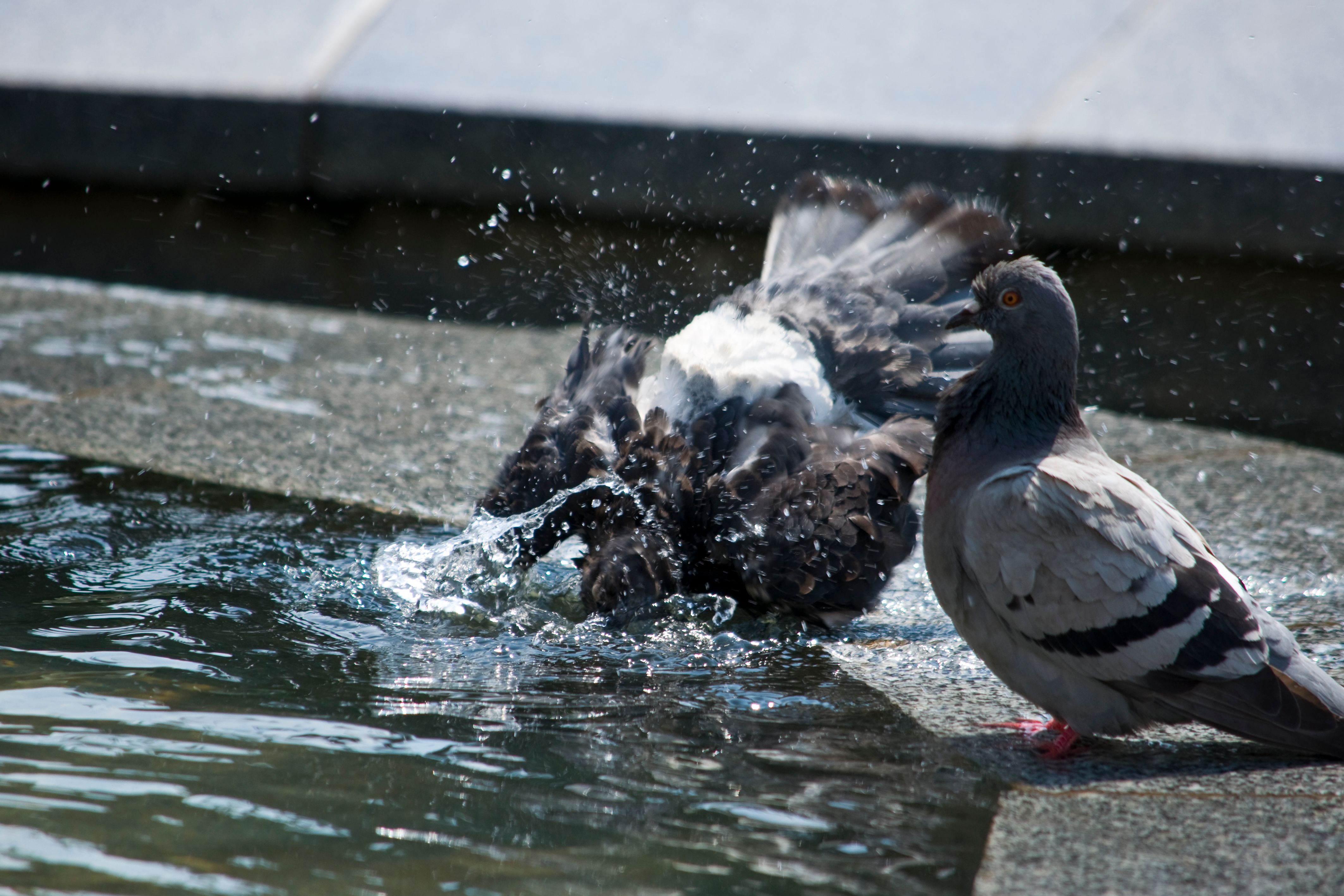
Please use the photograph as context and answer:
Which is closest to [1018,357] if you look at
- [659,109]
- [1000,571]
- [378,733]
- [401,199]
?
[1000,571]

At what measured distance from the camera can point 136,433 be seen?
4383 mm

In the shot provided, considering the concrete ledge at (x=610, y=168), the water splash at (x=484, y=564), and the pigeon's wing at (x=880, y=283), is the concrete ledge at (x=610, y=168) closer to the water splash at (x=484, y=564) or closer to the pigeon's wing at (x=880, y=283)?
the pigeon's wing at (x=880, y=283)

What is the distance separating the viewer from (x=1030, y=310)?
105 inches

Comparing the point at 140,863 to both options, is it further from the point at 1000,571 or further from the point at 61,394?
the point at 61,394

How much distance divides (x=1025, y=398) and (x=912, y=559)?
3.67ft

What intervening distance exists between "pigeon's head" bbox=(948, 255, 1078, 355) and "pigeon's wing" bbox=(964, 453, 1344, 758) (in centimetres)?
31

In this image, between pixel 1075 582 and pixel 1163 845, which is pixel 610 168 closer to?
pixel 1075 582

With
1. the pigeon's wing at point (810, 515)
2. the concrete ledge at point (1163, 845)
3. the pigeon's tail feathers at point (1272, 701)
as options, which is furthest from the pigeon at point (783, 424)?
the concrete ledge at point (1163, 845)

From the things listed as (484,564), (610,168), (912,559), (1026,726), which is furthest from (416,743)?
(610,168)

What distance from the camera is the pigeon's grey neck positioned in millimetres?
2646

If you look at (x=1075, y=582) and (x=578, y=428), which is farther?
(x=578, y=428)

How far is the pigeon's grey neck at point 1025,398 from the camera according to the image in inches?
104

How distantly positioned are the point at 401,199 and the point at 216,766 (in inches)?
192

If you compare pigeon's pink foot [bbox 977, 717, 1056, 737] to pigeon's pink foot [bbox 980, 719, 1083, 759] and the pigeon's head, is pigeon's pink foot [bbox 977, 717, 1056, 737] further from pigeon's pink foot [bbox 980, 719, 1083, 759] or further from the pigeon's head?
the pigeon's head
